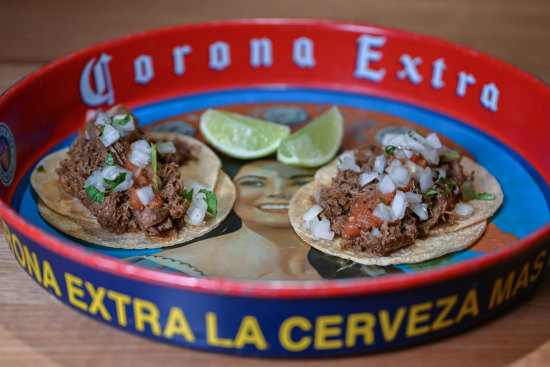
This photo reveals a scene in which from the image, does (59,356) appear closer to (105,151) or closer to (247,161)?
(105,151)

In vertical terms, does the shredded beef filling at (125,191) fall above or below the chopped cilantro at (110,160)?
below

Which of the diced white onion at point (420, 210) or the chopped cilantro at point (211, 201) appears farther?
the chopped cilantro at point (211, 201)

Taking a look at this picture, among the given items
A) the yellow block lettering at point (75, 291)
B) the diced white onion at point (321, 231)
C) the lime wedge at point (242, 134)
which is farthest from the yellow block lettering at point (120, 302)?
the lime wedge at point (242, 134)

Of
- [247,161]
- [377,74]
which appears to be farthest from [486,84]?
[247,161]

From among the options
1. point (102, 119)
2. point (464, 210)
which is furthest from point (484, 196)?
point (102, 119)

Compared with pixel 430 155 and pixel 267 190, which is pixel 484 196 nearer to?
pixel 430 155

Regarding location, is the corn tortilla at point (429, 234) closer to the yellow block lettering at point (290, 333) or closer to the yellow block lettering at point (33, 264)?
the yellow block lettering at point (290, 333)
